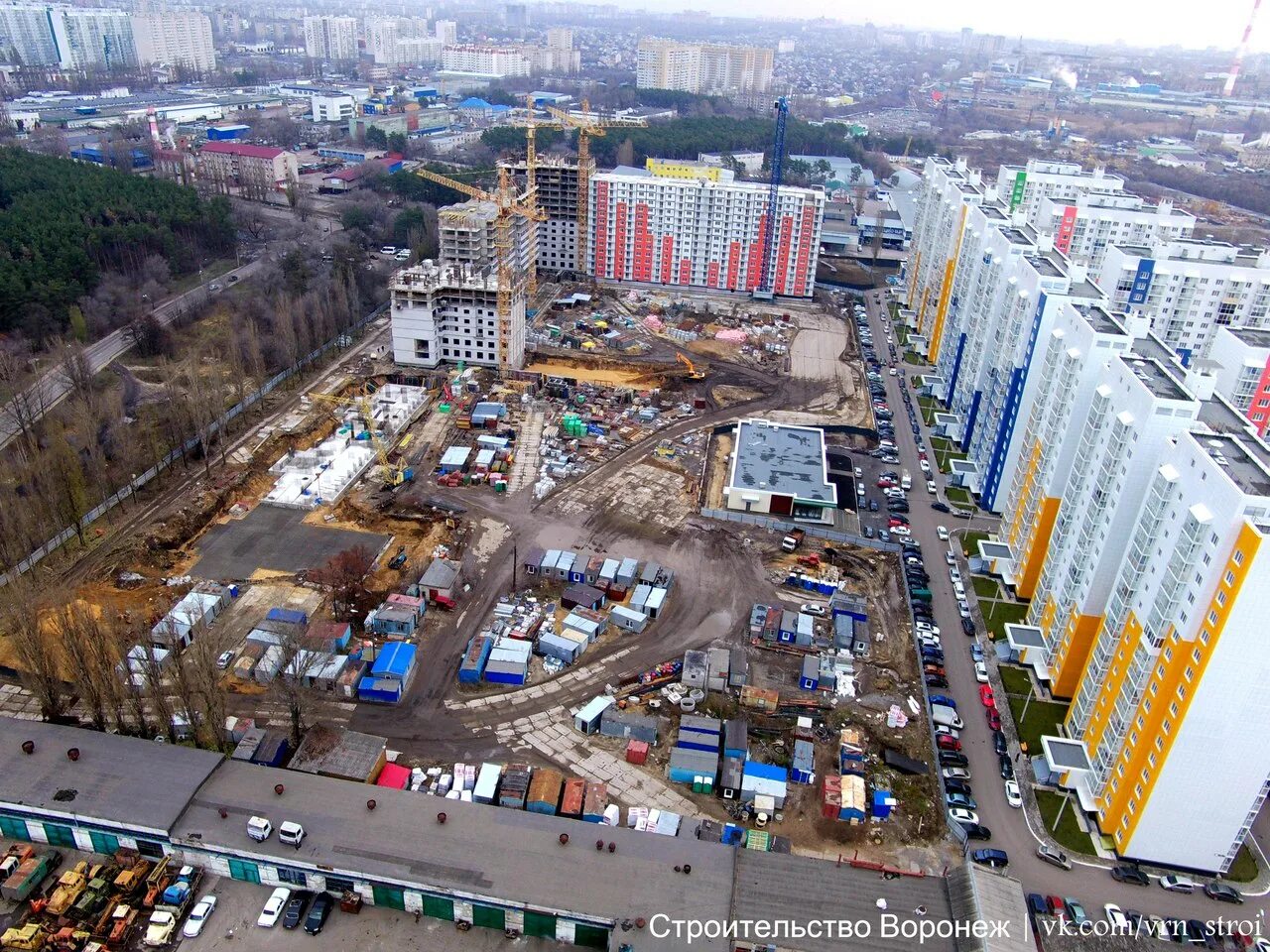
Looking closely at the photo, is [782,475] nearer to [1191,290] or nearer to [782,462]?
[782,462]

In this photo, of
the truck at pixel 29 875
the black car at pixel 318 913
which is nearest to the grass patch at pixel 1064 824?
the black car at pixel 318 913

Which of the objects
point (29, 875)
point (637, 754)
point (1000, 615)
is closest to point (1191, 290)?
point (1000, 615)

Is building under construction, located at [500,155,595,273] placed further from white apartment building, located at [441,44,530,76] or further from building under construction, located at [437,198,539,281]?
white apartment building, located at [441,44,530,76]

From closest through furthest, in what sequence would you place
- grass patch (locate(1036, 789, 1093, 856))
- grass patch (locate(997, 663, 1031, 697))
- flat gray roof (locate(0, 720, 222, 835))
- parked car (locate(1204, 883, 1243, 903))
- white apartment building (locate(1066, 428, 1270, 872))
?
white apartment building (locate(1066, 428, 1270, 872)), flat gray roof (locate(0, 720, 222, 835)), parked car (locate(1204, 883, 1243, 903)), grass patch (locate(1036, 789, 1093, 856)), grass patch (locate(997, 663, 1031, 697))

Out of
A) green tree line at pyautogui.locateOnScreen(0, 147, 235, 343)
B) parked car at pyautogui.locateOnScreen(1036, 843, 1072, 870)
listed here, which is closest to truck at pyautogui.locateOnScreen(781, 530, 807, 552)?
parked car at pyautogui.locateOnScreen(1036, 843, 1072, 870)

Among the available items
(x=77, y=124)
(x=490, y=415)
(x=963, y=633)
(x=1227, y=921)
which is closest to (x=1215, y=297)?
(x=963, y=633)

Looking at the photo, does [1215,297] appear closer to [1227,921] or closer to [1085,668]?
[1085,668]
